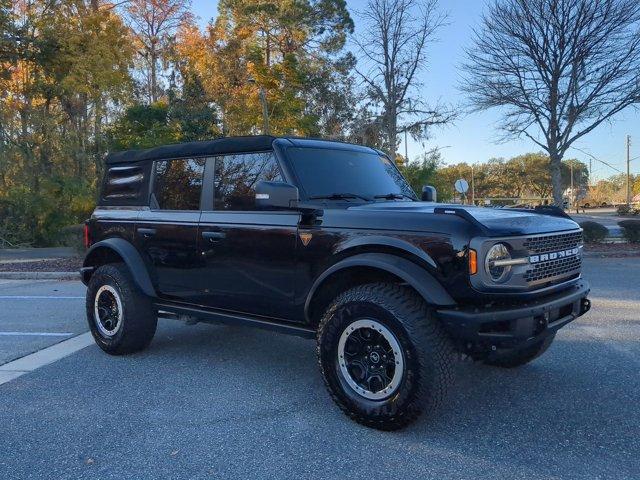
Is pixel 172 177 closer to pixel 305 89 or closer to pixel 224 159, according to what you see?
pixel 224 159

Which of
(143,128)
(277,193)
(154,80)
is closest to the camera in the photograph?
(277,193)

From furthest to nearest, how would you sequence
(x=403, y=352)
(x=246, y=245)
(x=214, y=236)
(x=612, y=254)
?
(x=612, y=254), (x=214, y=236), (x=246, y=245), (x=403, y=352)

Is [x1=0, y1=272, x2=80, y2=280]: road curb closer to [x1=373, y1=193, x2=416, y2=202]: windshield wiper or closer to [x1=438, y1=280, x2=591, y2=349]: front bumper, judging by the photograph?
[x1=373, y1=193, x2=416, y2=202]: windshield wiper

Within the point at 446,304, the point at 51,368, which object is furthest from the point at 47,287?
the point at 446,304

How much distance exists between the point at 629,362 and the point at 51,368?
16.8 ft

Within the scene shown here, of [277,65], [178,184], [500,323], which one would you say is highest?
[277,65]

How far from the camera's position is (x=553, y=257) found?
358 cm

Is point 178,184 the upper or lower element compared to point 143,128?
lower

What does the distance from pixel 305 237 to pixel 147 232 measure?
1825mm

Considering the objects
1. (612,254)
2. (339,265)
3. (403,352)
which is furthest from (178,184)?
(612,254)

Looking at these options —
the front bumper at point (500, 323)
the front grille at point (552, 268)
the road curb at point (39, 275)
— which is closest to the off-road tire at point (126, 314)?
the front bumper at point (500, 323)

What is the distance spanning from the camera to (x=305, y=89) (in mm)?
31141

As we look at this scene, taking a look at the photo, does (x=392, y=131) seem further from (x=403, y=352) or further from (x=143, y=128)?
(x=403, y=352)

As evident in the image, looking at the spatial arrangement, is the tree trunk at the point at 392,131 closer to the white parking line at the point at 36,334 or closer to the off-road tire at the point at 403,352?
the white parking line at the point at 36,334
